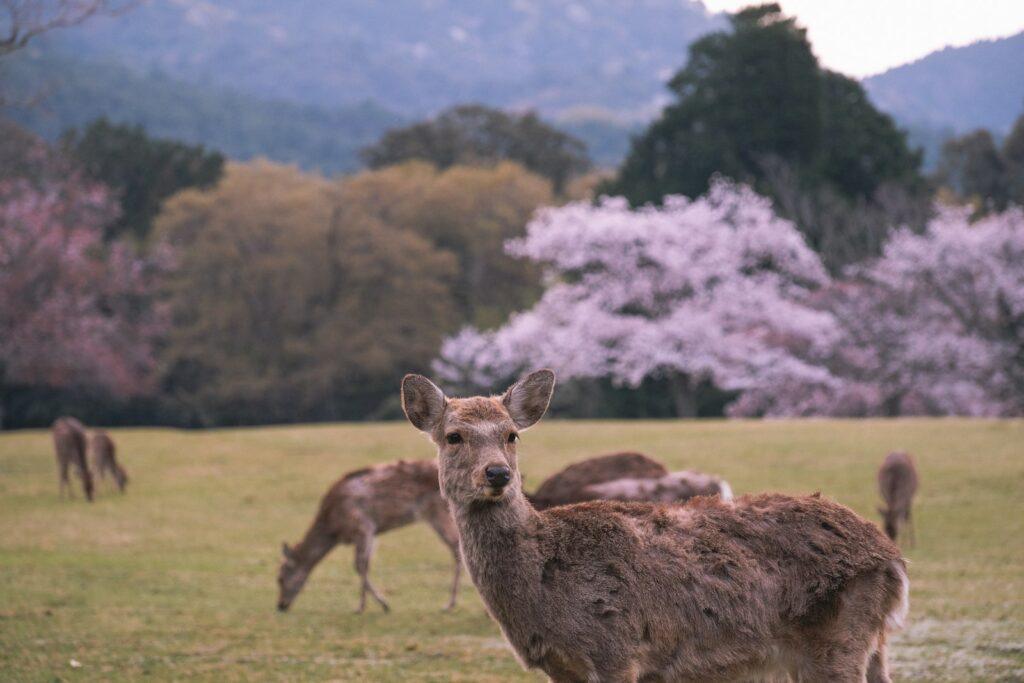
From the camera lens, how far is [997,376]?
3300 cm

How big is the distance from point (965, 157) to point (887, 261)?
2003 cm

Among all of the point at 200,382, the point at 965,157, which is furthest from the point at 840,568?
the point at 965,157

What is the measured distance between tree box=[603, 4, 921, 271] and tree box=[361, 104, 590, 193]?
2070cm

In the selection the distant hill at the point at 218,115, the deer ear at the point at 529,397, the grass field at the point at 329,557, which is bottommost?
the grass field at the point at 329,557

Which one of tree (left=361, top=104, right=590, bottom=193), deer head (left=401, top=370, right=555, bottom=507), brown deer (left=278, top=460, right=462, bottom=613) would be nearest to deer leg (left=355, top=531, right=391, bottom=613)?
brown deer (left=278, top=460, right=462, bottom=613)

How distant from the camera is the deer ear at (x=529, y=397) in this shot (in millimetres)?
5656

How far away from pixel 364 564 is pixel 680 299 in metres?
27.2

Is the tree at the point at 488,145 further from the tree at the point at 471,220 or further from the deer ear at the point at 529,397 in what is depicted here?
the deer ear at the point at 529,397

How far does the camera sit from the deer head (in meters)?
5.19

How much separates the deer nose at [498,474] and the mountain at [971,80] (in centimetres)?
1105

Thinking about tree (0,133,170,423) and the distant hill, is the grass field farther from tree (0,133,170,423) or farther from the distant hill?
the distant hill

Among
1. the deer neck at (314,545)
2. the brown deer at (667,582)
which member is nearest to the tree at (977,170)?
the deer neck at (314,545)

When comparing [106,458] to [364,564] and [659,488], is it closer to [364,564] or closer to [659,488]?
[364,564]

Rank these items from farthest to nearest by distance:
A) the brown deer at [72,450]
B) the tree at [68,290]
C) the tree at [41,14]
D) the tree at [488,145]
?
the tree at [488,145] → the tree at [68,290] → the brown deer at [72,450] → the tree at [41,14]
